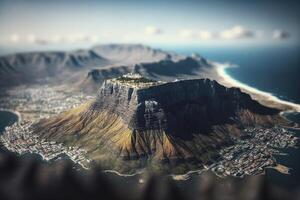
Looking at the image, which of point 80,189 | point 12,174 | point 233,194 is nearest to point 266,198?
point 233,194

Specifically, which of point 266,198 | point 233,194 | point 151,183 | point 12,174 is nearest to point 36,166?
point 12,174

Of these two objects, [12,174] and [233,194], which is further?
[233,194]

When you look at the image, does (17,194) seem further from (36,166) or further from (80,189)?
(80,189)

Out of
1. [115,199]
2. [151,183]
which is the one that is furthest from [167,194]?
[115,199]

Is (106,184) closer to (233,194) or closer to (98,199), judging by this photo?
(98,199)

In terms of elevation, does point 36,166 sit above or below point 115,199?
above

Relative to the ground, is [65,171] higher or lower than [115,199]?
higher

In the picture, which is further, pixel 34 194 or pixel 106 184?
pixel 106 184
